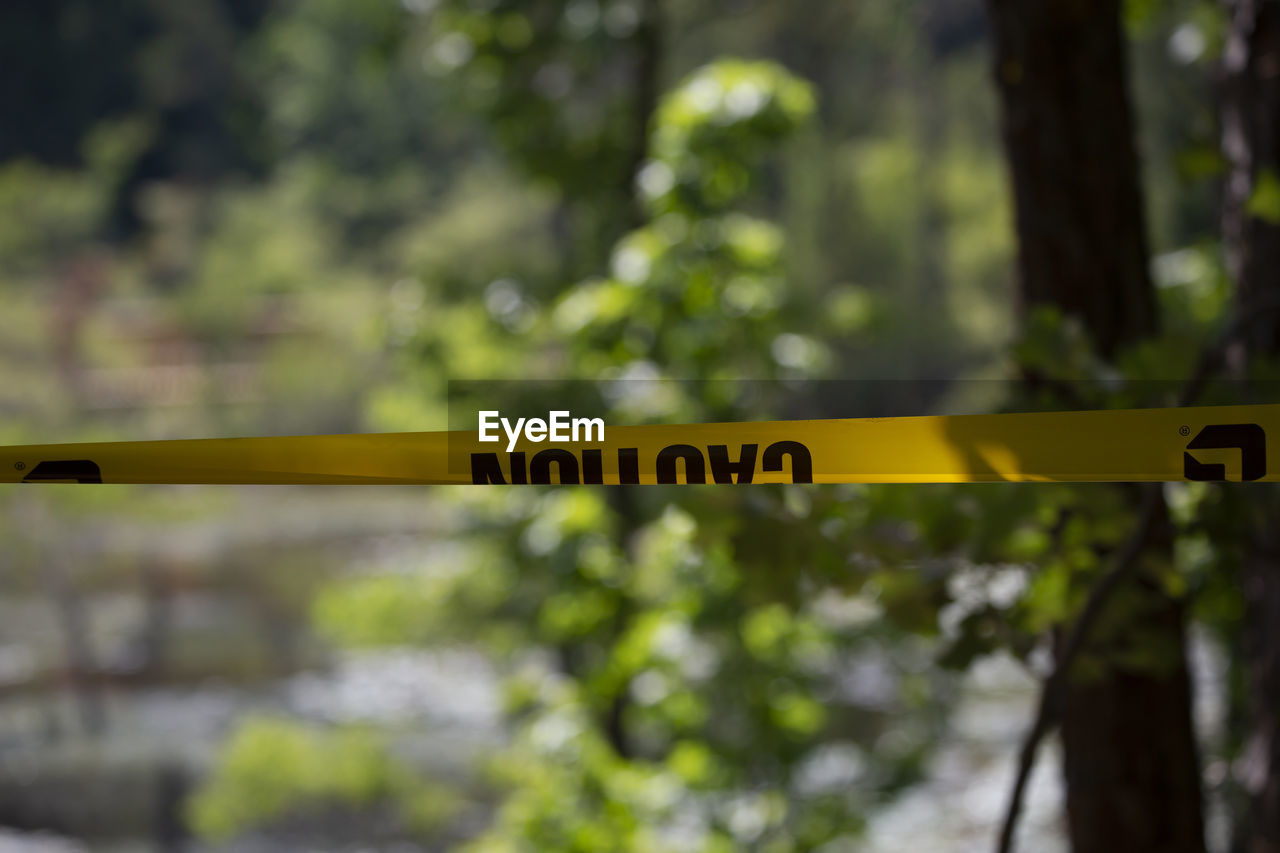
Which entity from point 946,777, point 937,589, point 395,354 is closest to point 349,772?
point 946,777

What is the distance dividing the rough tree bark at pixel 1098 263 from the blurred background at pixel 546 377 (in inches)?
1.5

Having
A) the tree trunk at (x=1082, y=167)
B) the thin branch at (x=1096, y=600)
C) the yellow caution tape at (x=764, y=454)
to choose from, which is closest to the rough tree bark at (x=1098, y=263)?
the tree trunk at (x=1082, y=167)

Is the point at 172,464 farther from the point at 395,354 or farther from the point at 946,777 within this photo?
the point at 946,777

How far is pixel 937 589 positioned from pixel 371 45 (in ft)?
18.0

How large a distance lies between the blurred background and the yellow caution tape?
192mm

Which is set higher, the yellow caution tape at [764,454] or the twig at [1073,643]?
the yellow caution tape at [764,454]

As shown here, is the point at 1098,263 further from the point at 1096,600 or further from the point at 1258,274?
the point at 1096,600

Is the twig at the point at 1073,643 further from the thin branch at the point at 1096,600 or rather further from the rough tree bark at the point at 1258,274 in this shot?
the rough tree bark at the point at 1258,274

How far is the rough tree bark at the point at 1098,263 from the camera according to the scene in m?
1.69

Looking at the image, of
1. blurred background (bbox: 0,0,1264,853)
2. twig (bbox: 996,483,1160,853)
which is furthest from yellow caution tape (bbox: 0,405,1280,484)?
twig (bbox: 996,483,1160,853)

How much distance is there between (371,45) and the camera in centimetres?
636

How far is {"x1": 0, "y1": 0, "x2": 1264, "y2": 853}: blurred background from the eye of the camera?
6.27ft

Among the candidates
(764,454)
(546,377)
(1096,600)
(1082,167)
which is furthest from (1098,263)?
(546,377)

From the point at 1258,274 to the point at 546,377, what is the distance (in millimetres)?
2981
